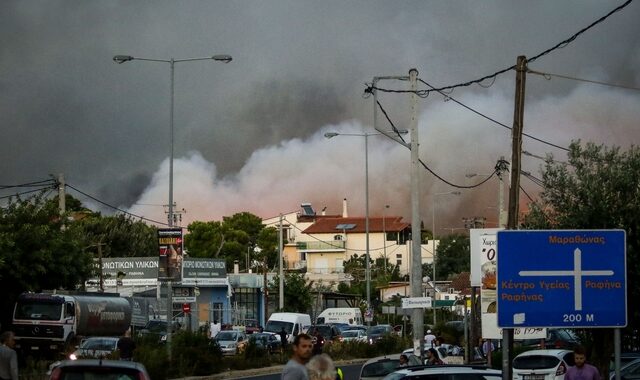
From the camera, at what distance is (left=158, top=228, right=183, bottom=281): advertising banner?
136 feet

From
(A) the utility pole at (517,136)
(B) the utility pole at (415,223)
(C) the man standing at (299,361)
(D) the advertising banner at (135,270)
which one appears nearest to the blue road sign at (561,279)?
(C) the man standing at (299,361)

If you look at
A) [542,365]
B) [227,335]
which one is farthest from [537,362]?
[227,335]

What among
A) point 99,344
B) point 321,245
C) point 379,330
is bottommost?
point 379,330

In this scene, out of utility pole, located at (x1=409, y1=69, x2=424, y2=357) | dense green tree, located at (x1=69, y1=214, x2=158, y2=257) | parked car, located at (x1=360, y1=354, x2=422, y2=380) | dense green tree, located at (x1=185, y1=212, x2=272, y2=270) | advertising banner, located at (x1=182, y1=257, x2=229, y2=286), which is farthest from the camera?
dense green tree, located at (x1=185, y1=212, x2=272, y2=270)

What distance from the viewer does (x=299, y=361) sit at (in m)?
14.0

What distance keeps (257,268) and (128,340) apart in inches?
3805

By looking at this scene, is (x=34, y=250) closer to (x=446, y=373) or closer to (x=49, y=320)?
(x=49, y=320)

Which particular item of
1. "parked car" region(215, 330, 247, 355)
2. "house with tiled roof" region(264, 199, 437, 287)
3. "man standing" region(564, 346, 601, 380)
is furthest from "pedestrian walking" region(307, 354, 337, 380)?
"house with tiled roof" region(264, 199, 437, 287)

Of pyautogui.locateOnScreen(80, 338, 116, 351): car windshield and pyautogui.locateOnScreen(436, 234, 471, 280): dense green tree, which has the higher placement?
pyautogui.locateOnScreen(436, 234, 471, 280): dense green tree

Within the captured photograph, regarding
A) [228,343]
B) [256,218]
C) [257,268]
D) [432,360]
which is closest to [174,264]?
[432,360]

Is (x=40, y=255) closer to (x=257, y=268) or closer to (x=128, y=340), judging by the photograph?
(x=128, y=340)

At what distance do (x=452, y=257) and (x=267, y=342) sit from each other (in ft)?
321

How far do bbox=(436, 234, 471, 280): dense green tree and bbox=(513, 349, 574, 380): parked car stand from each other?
406 ft

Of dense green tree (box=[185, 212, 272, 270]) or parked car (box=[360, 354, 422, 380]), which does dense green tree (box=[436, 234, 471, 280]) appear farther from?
parked car (box=[360, 354, 422, 380])
